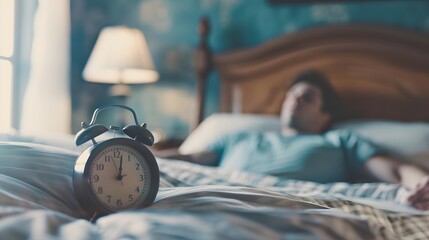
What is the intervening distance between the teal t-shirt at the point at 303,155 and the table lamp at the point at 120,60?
0.80 metres

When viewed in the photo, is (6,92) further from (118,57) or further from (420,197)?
(420,197)

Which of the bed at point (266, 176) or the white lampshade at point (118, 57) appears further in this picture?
the white lampshade at point (118, 57)

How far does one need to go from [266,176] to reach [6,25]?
1.53 meters

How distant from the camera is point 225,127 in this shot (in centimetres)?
231

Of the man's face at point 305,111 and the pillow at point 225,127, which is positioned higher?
the man's face at point 305,111

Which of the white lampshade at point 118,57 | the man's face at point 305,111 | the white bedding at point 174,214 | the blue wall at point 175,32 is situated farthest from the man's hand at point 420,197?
the white lampshade at point 118,57

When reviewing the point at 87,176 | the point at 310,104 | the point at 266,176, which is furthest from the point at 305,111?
the point at 87,176

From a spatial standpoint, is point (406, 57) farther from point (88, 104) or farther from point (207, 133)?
point (88, 104)

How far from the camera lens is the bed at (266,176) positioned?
66cm

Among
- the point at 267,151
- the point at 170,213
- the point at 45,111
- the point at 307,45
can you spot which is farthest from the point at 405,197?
the point at 45,111

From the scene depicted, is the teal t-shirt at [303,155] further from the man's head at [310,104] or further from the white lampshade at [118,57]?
the white lampshade at [118,57]

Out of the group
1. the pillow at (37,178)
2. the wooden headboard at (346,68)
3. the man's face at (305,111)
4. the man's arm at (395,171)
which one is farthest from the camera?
the wooden headboard at (346,68)

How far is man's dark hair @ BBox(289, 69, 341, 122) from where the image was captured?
2268mm

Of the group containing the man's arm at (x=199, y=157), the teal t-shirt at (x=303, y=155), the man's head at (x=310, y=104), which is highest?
the man's head at (x=310, y=104)
